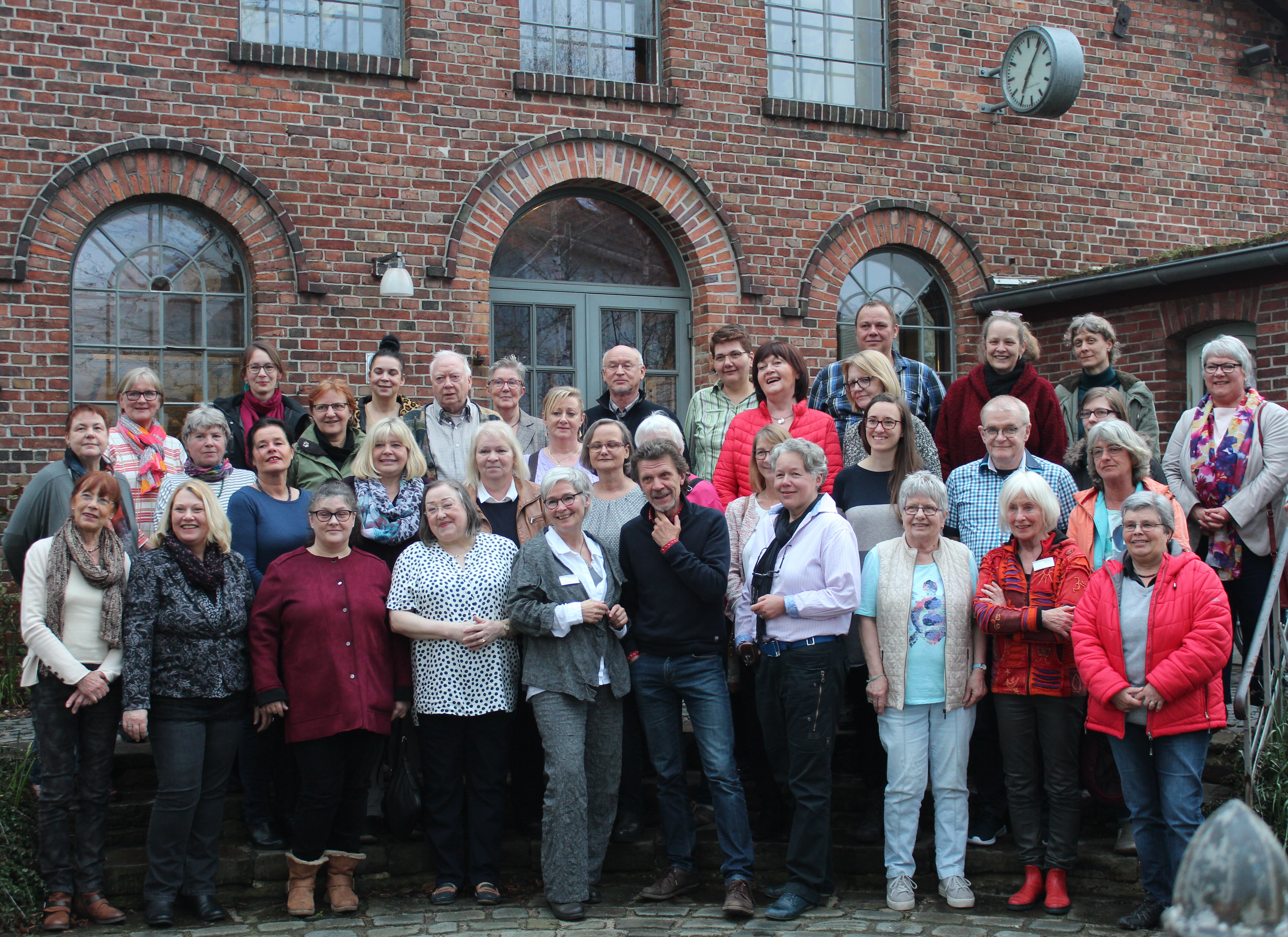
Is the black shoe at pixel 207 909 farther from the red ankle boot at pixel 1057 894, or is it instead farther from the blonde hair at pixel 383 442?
the red ankle boot at pixel 1057 894

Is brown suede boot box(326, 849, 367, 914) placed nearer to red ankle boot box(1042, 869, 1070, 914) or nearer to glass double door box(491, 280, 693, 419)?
red ankle boot box(1042, 869, 1070, 914)

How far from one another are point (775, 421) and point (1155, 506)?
1784mm

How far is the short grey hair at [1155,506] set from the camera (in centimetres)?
449

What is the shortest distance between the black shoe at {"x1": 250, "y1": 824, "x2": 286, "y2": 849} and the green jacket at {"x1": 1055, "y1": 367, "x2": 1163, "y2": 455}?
402cm

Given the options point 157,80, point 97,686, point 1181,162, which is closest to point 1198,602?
point 97,686

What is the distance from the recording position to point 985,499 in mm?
5258

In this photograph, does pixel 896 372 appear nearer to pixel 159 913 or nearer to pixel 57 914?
pixel 159 913

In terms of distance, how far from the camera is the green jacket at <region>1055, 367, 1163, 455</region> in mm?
5793

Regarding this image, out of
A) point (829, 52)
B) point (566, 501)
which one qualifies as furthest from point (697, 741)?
point (829, 52)

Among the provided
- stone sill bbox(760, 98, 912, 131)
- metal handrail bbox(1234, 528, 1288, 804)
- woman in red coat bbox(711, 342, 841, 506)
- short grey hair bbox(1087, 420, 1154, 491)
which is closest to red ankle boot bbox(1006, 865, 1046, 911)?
metal handrail bbox(1234, 528, 1288, 804)

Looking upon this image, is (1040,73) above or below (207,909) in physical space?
above

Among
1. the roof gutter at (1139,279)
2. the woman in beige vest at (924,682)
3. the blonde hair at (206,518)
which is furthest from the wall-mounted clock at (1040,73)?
the blonde hair at (206,518)

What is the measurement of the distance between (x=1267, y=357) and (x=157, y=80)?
7.93 metres

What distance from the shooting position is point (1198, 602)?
175 inches
